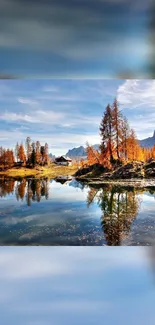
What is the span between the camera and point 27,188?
6.79 m

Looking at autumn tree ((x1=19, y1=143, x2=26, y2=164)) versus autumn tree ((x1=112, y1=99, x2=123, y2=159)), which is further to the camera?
autumn tree ((x1=19, y1=143, x2=26, y2=164))

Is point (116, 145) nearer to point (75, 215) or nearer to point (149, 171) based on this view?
point (149, 171)

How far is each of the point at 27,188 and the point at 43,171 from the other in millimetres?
425

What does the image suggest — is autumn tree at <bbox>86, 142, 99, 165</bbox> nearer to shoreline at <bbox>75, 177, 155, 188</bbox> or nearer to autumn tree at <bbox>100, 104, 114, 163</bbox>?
autumn tree at <bbox>100, 104, 114, 163</bbox>

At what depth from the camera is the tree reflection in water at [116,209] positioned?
255 inches

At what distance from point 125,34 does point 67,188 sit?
2.69 m

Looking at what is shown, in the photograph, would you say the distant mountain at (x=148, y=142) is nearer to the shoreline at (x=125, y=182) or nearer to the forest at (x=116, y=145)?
the forest at (x=116, y=145)

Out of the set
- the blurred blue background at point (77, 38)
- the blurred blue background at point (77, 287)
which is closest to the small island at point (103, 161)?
the blurred blue background at point (77, 38)

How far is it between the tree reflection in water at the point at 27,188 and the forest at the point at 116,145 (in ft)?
2.50

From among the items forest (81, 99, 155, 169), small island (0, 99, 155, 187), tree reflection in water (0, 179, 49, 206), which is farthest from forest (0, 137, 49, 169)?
forest (81, 99, 155, 169)

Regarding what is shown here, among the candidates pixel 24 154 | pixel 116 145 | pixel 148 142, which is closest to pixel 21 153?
pixel 24 154

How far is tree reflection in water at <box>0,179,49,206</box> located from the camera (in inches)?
264

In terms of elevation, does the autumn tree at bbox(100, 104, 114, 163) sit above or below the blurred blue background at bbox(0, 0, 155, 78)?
below

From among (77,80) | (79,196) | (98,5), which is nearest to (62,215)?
(79,196)
